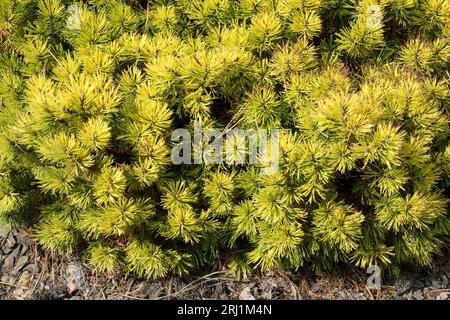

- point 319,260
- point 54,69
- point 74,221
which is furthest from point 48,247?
point 319,260

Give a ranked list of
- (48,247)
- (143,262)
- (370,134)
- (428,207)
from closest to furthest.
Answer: (370,134) < (428,207) < (143,262) < (48,247)

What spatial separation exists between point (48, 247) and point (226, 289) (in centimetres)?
68

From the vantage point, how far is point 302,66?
5.85 ft

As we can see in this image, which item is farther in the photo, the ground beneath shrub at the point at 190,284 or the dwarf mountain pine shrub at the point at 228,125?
the ground beneath shrub at the point at 190,284

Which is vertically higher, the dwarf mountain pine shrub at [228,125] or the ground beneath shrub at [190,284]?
the dwarf mountain pine shrub at [228,125]

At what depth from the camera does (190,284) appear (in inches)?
80.7

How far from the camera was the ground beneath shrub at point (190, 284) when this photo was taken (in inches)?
79.8

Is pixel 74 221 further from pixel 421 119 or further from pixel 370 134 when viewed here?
pixel 421 119

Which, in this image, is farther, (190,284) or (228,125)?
(190,284)

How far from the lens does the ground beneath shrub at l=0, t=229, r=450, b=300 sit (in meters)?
2.03

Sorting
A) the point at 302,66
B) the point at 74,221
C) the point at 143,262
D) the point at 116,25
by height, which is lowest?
the point at 143,262

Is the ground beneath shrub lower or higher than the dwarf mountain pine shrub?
lower

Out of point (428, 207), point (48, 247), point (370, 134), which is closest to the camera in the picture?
point (370, 134)

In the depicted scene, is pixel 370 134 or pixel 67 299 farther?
pixel 67 299
